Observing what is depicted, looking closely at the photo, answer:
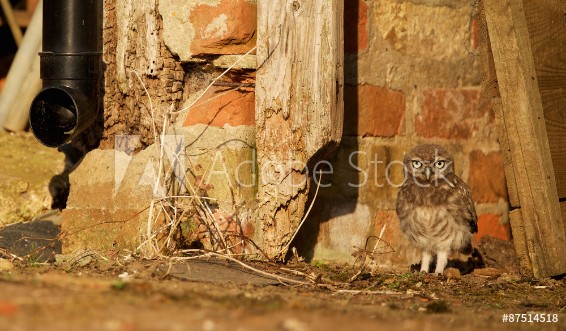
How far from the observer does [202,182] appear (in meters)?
4.42

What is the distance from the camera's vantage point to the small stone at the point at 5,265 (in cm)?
406

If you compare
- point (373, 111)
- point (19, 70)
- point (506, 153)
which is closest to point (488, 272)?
point (506, 153)

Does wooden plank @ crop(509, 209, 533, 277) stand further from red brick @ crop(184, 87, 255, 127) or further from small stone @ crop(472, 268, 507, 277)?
red brick @ crop(184, 87, 255, 127)

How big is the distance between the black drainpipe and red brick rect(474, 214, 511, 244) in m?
2.66

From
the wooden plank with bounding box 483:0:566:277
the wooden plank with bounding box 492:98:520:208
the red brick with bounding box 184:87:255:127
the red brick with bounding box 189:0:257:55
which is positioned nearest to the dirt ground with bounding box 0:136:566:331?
the wooden plank with bounding box 483:0:566:277

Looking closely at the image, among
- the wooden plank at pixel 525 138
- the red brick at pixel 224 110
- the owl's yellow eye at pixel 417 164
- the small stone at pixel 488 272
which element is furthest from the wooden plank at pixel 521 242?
the red brick at pixel 224 110

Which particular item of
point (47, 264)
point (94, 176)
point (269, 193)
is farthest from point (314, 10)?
point (47, 264)

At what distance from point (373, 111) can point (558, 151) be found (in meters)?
1.10

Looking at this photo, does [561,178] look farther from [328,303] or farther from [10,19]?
[10,19]

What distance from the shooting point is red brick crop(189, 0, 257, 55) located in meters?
4.34

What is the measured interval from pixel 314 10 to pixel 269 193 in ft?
3.12

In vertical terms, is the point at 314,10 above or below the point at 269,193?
above

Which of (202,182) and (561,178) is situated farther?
(561,178)

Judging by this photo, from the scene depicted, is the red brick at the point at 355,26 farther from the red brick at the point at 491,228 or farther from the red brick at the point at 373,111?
the red brick at the point at 491,228
